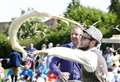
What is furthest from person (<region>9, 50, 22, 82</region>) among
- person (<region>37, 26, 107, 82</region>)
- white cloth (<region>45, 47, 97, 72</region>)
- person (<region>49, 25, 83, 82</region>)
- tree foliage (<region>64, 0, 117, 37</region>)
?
tree foliage (<region>64, 0, 117, 37</region>)

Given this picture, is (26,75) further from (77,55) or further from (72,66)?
(77,55)

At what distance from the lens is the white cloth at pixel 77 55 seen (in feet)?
19.0

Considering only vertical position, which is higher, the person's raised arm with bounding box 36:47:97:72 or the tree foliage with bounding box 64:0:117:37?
the tree foliage with bounding box 64:0:117:37

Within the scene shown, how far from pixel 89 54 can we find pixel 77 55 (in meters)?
0.19

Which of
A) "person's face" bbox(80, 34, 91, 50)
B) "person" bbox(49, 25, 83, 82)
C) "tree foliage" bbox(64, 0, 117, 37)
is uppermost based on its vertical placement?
"tree foliage" bbox(64, 0, 117, 37)

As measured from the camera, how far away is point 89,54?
6.00 meters

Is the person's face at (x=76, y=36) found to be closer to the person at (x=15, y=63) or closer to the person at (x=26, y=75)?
the person at (x=26, y=75)

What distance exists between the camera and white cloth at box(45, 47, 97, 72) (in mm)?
5783

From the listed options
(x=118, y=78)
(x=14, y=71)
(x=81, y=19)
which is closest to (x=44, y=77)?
(x=14, y=71)

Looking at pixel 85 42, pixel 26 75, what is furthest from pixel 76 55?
pixel 26 75

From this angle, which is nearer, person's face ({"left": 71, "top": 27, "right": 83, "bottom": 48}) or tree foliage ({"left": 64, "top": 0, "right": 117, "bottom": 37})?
person's face ({"left": 71, "top": 27, "right": 83, "bottom": 48})

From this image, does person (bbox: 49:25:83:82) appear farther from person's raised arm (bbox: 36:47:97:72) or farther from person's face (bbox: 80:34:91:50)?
person's raised arm (bbox: 36:47:97:72)

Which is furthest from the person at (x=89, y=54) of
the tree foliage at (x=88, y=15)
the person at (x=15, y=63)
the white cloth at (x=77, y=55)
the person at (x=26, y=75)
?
the tree foliage at (x=88, y=15)

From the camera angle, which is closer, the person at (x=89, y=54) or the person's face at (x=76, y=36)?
the person at (x=89, y=54)
